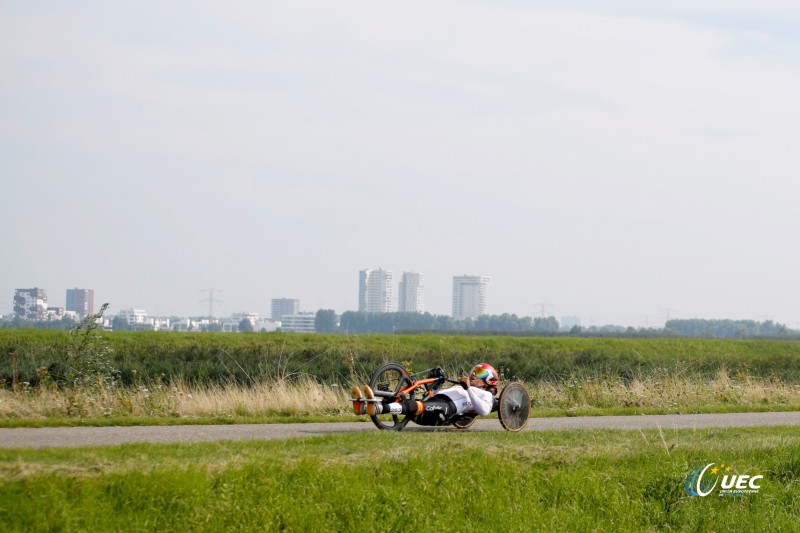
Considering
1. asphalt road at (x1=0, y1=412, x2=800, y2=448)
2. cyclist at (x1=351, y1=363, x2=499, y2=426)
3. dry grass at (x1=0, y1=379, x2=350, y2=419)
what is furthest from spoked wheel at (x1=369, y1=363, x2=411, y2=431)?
dry grass at (x1=0, y1=379, x2=350, y2=419)

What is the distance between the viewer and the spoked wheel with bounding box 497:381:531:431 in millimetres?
16000

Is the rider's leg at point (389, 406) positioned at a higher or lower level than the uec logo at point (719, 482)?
higher

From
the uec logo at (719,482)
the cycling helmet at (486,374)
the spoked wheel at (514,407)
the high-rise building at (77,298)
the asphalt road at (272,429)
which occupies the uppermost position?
the high-rise building at (77,298)

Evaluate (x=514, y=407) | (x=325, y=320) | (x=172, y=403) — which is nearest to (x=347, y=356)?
(x=172, y=403)

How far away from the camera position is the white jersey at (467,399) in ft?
51.3

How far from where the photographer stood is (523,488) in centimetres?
1312

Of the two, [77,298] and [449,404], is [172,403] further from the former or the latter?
[77,298]

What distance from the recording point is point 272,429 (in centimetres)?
1553

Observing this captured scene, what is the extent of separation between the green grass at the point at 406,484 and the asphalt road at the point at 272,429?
109 centimetres

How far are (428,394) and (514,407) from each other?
5.15ft

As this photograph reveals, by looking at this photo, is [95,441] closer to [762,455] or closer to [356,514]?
[356,514]

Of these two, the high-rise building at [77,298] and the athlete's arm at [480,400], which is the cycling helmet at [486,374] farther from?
the high-rise building at [77,298]

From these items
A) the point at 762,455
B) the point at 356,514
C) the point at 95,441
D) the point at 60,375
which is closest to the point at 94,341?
the point at 60,375

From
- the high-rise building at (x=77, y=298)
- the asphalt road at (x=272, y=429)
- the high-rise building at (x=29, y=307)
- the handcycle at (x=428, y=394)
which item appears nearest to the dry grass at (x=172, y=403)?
the asphalt road at (x=272, y=429)
